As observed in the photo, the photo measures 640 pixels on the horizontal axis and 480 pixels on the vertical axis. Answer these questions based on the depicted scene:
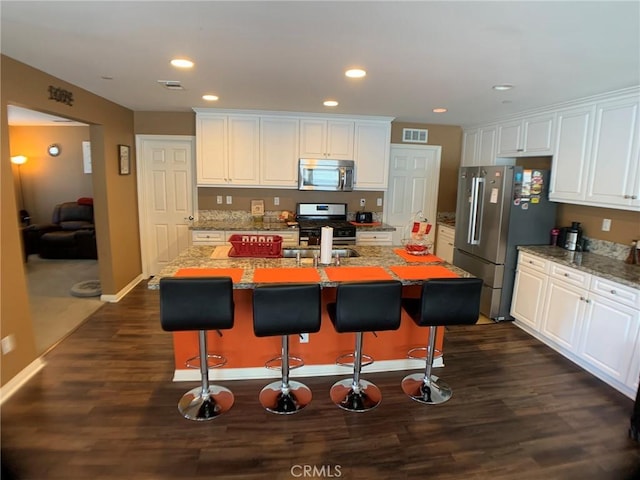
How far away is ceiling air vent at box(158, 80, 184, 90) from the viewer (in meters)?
3.36

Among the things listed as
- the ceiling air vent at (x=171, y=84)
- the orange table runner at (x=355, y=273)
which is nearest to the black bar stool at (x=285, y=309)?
the orange table runner at (x=355, y=273)

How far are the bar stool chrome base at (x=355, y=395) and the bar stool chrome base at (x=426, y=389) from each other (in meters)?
0.26

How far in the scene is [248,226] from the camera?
510cm

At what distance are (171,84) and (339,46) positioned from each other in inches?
75.9

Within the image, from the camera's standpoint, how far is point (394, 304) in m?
2.48

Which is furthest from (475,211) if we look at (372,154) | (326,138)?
(326,138)

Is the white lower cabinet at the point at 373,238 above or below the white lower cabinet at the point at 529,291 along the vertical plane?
above

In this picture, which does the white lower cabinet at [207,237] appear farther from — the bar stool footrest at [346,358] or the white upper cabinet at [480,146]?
the white upper cabinet at [480,146]

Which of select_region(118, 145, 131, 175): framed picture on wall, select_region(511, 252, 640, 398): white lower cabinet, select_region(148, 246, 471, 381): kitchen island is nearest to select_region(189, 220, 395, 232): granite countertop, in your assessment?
select_region(118, 145, 131, 175): framed picture on wall

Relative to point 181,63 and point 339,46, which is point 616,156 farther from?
point 181,63

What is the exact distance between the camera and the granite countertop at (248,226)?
16.1 feet

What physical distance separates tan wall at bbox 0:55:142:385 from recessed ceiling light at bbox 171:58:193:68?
1.19 metres

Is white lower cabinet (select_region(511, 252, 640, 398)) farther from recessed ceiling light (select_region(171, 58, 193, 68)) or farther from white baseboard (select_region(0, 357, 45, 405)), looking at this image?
white baseboard (select_region(0, 357, 45, 405))

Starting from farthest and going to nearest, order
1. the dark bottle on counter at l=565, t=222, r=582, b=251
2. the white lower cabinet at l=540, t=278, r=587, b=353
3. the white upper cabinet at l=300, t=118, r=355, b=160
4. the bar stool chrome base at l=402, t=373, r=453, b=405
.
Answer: the white upper cabinet at l=300, t=118, r=355, b=160 < the dark bottle on counter at l=565, t=222, r=582, b=251 < the white lower cabinet at l=540, t=278, r=587, b=353 < the bar stool chrome base at l=402, t=373, r=453, b=405
